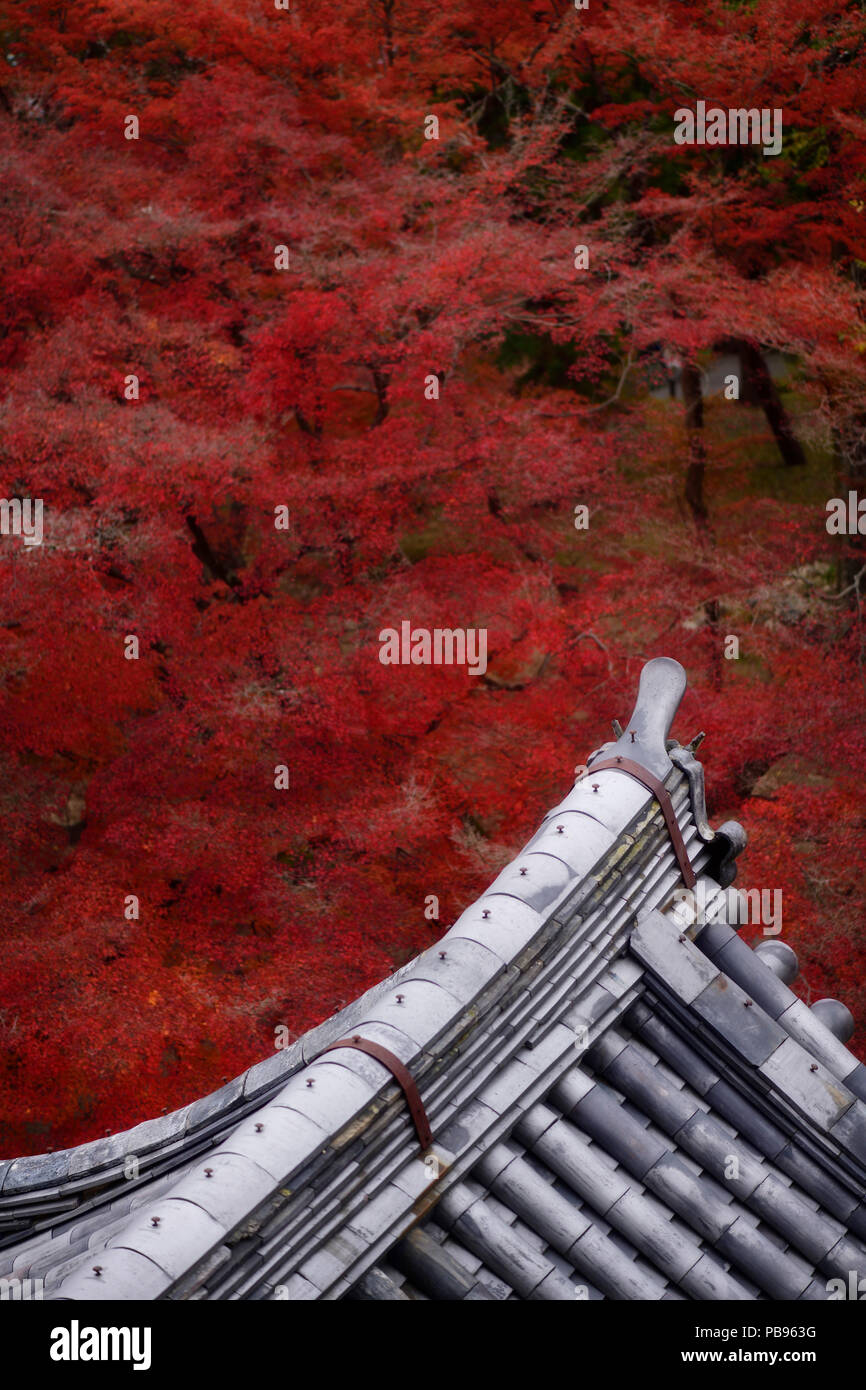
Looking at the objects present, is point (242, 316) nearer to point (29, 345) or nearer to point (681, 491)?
point (29, 345)

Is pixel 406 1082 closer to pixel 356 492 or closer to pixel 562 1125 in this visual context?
pixel 562 1125

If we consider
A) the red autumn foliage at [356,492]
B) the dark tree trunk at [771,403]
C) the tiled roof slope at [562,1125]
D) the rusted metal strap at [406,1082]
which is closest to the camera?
the tiled roof slope at [562,1125]

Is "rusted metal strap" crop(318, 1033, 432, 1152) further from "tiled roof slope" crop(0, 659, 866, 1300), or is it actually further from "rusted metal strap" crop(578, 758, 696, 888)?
"rusted metal strap" crop(578, 758, 696, 888)

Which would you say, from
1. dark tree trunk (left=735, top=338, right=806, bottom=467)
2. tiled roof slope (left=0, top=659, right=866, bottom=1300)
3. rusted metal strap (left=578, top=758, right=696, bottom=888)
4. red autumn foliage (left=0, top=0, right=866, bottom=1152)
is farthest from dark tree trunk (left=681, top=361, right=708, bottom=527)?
tiled roof slope (left=0, top=659, right=866, bottom=1300)

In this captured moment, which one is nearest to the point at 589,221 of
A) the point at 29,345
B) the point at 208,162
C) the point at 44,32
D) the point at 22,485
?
the point at 208,162

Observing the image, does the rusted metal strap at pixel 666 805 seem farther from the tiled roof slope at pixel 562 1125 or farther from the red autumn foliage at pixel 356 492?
the red autumn foliage at pixel 356 492

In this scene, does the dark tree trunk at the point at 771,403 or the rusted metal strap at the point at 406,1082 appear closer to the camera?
the rusted metal strap at the point at 406,1082

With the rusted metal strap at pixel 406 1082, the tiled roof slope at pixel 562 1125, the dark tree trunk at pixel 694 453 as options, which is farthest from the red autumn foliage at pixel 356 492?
the rusted metal strap at pixel 406 1082
